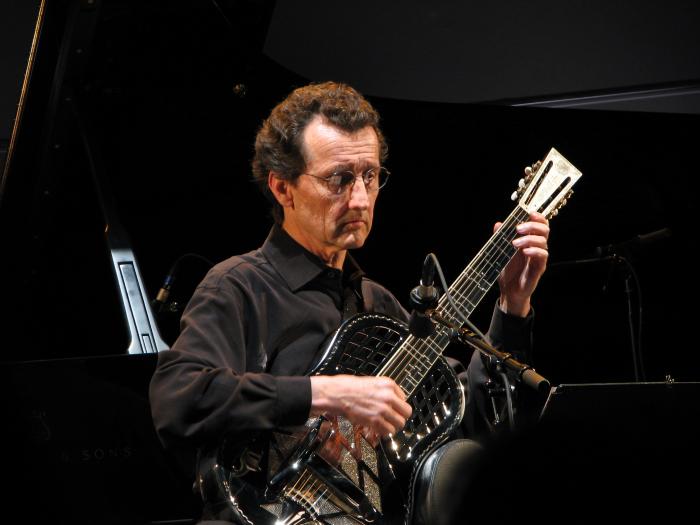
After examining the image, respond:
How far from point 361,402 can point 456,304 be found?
51 centimetres

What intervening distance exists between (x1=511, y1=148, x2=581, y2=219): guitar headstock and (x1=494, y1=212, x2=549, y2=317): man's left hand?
0.05 m

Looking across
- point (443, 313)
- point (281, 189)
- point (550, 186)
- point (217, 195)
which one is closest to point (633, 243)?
point (550, 186)

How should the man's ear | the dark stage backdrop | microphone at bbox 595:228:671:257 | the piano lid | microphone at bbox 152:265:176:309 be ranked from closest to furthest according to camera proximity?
the man's ear → the piano lid → microphone at bbox 152:265:176:309 → the dark stage backdrop → microphone at bbox 595:228:671:257

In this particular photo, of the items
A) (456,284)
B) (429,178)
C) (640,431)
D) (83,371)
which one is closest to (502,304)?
(456,284)

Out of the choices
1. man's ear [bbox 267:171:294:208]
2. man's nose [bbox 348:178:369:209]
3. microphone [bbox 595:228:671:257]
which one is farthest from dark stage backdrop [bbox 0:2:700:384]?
man's nose [bbox 348:178:369:209]

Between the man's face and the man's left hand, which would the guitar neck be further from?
the man's face

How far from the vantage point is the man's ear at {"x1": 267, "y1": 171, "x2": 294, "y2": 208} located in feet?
8.95

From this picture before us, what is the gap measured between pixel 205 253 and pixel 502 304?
2301mm

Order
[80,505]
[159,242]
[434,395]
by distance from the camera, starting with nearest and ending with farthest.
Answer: [434,395]
[80,505]
[159,242]

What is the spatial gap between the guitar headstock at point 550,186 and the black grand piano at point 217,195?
1606 millimetres

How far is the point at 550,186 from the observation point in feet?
8.79

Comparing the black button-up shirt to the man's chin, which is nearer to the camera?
the black button-up shirt

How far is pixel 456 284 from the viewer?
2.55 metres

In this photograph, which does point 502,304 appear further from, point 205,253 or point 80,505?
point 205,253
